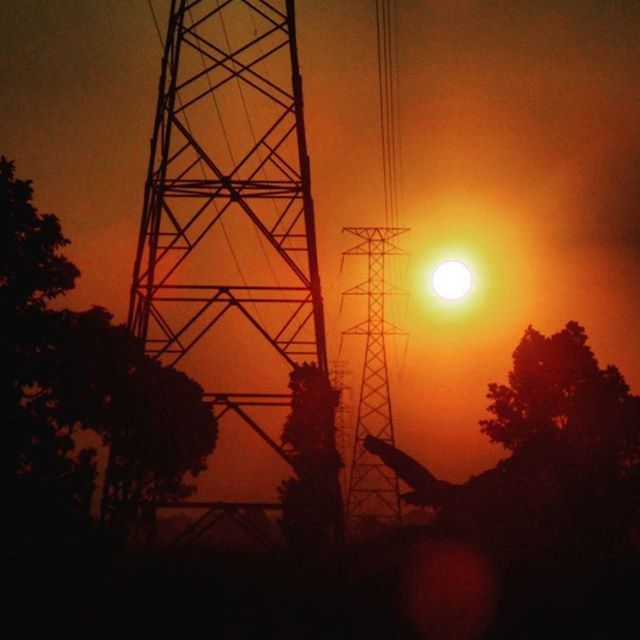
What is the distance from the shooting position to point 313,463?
20344 millimetres

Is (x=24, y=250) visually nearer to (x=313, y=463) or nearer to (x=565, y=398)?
(x=313, y=463)

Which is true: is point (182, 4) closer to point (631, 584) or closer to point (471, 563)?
point (471, 563)

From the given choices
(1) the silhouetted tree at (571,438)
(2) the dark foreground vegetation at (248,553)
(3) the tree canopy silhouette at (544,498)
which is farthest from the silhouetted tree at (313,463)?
(1) the silhouetted tree at (571,438)

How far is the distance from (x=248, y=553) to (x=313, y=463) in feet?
20.7

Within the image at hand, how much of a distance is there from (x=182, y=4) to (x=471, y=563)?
13.4 meters

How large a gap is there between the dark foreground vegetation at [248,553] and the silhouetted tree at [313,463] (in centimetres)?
15

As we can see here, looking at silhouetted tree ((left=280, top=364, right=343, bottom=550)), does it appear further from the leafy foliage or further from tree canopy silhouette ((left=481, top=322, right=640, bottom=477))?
tree canopy silhouette ((left=481, top=322, right=640, bottom=477))

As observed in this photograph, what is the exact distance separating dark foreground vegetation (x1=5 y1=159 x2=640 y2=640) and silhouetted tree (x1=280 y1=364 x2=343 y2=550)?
151 millimetres

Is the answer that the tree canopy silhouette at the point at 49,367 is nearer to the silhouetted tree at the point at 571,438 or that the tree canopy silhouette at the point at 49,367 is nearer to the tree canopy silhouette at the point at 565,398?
the silhouetted tree at the point at 571,438

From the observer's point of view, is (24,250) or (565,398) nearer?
(24,250)

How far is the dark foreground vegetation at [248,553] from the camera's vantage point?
8.93 metres

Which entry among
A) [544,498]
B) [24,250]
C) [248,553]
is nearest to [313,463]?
[248,553]

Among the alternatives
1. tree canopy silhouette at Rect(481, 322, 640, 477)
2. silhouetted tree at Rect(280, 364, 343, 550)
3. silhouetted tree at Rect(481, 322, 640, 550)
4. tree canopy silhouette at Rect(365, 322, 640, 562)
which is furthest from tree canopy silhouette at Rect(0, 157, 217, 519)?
tree canopy silhouette at Rect(481, 322, 640, 477)

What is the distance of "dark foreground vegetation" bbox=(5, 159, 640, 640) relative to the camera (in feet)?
29.3
